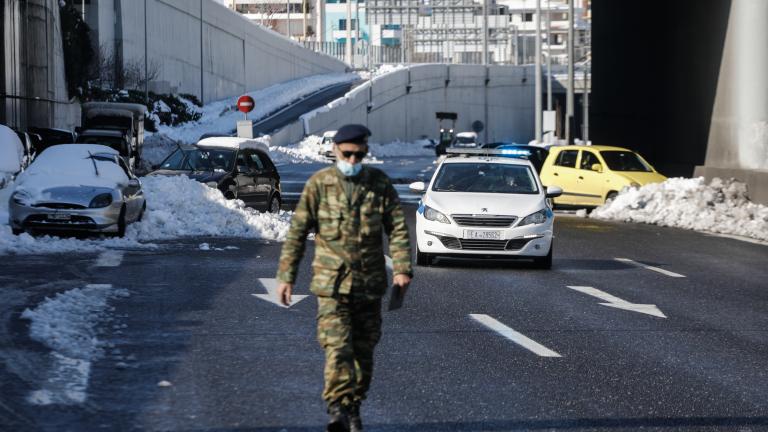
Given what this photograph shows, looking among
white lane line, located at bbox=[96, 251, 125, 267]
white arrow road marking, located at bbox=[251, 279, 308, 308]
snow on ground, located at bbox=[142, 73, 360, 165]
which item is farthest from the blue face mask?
snow on ground, located at bbox=[142, 73, 360, 165]

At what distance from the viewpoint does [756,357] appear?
1080cm

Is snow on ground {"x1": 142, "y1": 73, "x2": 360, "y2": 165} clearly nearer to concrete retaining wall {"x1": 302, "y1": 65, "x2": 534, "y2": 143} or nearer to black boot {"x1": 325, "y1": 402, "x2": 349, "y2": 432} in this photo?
concrete retaining wall {"x1": 302, "y1": 65, "x2": 534, "y2": 143}

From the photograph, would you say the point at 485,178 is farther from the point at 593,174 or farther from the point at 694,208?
the point at 593,174

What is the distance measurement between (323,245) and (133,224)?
51.5ft

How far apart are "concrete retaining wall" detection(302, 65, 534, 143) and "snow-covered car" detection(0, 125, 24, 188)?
5681cm

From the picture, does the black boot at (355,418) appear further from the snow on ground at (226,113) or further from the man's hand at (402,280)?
the snow on ground at (226,113)

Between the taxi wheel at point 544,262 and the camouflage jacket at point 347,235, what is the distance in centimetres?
1088

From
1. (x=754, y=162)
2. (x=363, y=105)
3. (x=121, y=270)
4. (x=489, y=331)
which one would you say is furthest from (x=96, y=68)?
(x=489, y=331)

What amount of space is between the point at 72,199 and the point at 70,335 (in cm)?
1008

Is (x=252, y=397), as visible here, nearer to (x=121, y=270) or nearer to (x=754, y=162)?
(x=121, y=270)

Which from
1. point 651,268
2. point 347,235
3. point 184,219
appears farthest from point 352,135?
point 184,219

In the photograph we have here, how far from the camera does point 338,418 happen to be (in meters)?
7.14

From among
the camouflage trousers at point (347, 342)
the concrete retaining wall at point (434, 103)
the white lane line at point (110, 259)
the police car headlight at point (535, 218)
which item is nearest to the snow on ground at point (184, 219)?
the white lane line at point (110, 259)

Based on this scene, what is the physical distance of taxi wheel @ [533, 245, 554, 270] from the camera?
1812 cm
